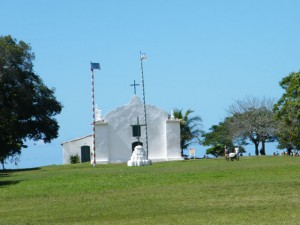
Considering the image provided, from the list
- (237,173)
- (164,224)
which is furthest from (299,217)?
(237,173)

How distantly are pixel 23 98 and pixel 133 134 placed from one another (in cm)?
941

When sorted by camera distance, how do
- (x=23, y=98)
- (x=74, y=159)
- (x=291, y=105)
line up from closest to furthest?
(x=291, y=105)
(x=23, y=98)
(x=74, y=159)

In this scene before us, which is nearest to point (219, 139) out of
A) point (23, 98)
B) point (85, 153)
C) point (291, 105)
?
point (85, 153)

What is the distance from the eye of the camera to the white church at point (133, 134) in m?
54.7

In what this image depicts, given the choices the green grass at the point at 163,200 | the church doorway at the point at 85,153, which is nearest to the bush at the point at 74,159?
the church doorway at the point at 85,153

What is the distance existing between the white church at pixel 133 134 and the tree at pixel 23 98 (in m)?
4.49

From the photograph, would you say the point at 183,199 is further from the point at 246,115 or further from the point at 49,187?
the point at 246,115

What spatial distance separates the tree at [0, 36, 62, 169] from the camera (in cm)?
5366

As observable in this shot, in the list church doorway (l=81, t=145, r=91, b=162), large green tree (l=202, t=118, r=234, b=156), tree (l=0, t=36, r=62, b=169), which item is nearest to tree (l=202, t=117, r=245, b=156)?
large green tree (l=202, t=118, r=234, b=156)

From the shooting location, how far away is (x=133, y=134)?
180ft

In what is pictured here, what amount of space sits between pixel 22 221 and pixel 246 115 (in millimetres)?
56138

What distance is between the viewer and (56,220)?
47.3 feet

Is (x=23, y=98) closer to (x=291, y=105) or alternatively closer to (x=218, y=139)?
(x=291, y=105)

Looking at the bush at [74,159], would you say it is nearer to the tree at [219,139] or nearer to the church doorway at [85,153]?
the church doorway at [85,153]
